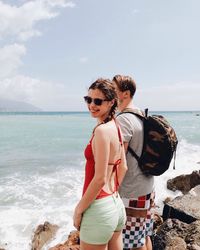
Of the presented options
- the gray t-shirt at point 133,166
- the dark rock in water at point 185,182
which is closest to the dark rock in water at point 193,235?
the gray t-shirt at point 133,166

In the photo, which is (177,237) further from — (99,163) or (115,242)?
(99,163)

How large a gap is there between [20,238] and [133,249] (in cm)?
530

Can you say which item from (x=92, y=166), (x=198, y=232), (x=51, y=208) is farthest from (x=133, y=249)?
(x=51, y=208)

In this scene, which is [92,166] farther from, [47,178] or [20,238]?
[47,178]

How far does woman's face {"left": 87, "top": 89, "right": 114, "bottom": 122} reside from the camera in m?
2.27

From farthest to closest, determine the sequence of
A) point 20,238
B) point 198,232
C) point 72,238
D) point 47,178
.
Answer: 1. point 47,178
2. point 20,238
3. point 72,238
4. point 198,232

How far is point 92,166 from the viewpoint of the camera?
2.16 meters

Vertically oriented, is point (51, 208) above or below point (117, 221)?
below

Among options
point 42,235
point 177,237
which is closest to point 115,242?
point 177,237

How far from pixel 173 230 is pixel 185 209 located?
1061 mm

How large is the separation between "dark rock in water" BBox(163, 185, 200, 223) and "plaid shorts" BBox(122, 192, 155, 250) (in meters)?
2.58

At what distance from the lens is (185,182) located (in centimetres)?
1080

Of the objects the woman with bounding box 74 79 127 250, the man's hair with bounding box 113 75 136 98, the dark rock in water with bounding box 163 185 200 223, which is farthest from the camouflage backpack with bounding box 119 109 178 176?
Answer: the dark rock in water with bounding box 163 185 200 223

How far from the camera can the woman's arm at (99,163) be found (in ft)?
6.66
